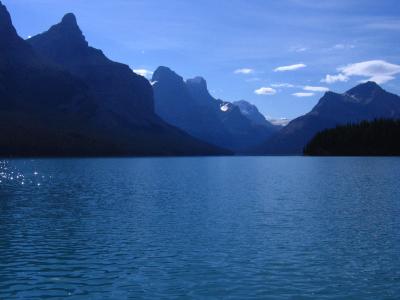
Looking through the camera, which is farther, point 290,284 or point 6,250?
point 6,250

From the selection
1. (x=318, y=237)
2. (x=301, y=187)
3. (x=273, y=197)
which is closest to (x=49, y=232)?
(x=318, y=237)

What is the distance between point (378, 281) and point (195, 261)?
13.9 m

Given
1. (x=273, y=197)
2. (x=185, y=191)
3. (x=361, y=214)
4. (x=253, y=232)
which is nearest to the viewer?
(x=253, y=232)

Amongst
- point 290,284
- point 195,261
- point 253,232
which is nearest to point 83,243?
point 195,261

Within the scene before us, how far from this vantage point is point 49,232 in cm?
5091

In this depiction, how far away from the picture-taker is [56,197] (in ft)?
283

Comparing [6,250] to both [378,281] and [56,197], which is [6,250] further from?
→ [56,197]

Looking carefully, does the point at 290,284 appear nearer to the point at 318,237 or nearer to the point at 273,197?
the point at 318,237

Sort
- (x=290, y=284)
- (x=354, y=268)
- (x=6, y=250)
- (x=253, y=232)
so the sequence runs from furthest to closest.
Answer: (x=253, y=232) → (x=6, y=250) → (x=354, y=268) → (x=290, y=284)

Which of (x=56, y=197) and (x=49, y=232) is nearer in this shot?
(x=49, y=232)

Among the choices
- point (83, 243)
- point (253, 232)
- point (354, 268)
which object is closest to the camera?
point (354, 268)

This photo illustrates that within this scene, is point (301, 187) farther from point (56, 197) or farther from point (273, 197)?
point (56, 197)

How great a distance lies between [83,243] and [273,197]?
152ft

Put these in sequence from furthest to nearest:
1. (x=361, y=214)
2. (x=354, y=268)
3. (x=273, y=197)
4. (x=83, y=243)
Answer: (x=273, y=197), (x=361, y=214), (x=83, y=243), (x=354, y=268)
